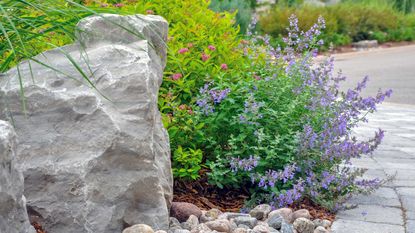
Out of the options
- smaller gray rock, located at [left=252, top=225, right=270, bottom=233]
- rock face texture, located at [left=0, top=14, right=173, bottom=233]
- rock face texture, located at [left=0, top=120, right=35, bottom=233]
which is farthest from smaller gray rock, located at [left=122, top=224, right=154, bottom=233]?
rock face texture, located at [left=0, top=120, right=35, bottom=233]

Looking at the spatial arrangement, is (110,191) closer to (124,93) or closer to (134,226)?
(134,226)

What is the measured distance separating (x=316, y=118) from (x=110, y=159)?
1.63 m

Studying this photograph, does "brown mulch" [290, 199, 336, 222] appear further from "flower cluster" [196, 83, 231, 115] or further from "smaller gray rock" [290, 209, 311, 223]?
"flower cluster" [196, 83, 231, 115]

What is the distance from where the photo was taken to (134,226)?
3246mm

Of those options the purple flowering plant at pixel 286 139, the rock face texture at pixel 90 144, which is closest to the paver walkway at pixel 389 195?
the purple flowering plant at pixel 286 139

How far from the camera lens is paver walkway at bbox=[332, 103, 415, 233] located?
380cm

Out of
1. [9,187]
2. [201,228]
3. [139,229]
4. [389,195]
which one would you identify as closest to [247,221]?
[201,228]

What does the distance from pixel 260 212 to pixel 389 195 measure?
38.1 inches

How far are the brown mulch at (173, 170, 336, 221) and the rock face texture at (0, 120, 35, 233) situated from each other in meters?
1.70

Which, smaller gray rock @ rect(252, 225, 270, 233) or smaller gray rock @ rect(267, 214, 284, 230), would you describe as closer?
smaller gray rock @ rect(252, 225, 270, 233)

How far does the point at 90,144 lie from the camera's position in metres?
3.23

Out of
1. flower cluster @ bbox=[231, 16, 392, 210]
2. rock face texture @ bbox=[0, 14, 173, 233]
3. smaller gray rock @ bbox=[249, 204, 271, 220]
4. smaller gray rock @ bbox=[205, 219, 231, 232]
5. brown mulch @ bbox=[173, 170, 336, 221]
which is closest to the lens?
rock face texture @ bbox=[0, 14, 173, 233]

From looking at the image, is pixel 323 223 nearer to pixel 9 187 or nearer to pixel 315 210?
pixel 315 210

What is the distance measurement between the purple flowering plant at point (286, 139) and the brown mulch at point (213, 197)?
6 cm
